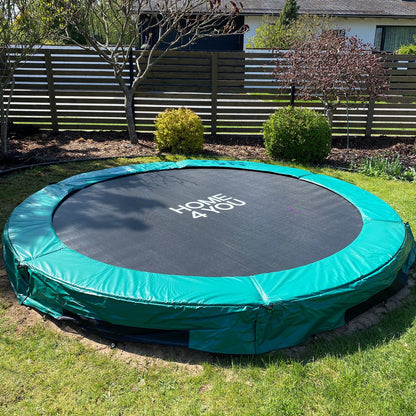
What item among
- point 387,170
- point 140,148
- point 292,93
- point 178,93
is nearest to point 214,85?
point 178,93

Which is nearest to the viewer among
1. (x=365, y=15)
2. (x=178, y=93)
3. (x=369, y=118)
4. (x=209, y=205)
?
(x=209, y=205)

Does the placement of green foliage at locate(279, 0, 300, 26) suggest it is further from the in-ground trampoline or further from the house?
the in-ground trampoline

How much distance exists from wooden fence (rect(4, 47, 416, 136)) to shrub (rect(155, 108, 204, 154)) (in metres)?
1.00

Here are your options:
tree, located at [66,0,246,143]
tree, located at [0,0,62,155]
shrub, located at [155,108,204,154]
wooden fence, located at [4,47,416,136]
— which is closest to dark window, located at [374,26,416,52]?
wooden fence, located at [4,47,416,136]

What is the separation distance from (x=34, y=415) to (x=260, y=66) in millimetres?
6061

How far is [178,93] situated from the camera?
21.7 ft

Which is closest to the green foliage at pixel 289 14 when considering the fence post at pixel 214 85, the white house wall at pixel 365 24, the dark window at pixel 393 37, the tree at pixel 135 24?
the white house wall at pixel 365 24

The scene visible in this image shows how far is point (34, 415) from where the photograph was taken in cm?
164

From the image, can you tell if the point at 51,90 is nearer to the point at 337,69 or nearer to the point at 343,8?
the point at 337,69

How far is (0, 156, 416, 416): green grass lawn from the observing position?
1.68m

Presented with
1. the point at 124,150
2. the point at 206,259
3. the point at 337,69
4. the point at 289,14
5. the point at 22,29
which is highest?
the point at 289,14

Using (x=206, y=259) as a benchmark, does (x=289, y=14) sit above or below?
above

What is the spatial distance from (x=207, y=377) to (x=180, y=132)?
4.12 metres

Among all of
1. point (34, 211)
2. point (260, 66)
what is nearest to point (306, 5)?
point (260, 66)
